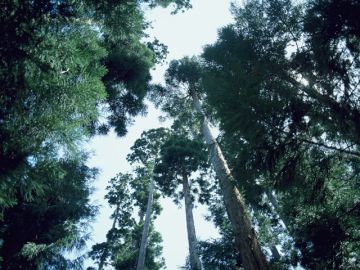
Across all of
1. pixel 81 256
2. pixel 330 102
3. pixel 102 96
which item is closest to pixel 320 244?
pixel 330 102

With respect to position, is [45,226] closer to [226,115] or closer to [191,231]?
[191,231]

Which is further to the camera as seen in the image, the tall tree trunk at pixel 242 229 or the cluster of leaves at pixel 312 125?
the tall tree trunk at pixel 242 229

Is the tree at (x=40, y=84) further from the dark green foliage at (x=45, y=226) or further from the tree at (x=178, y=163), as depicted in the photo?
the tree at (x=178, y=163)

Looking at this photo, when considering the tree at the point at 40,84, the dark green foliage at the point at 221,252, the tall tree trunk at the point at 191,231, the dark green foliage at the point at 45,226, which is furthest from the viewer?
the tall tree trunk at the point at 191,231

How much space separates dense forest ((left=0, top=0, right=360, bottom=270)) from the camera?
2.39 metres

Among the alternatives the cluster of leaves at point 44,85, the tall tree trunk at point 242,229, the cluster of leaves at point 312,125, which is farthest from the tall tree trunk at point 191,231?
the cluster of leaves at point 44,85

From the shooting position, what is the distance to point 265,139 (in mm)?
5062

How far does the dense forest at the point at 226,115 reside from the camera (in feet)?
7.84

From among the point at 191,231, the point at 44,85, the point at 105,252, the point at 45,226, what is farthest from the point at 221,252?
the point at 105,252

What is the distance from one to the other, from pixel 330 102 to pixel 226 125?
6.21ft

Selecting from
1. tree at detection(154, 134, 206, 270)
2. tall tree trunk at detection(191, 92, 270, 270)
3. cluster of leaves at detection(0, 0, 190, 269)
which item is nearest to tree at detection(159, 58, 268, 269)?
tall tree trunk at detection(191, 92, 270, 270)

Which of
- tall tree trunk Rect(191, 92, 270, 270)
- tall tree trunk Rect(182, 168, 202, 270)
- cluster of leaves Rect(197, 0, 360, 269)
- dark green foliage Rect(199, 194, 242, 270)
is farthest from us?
tall tree trunk Rect(182, 168, 202, 270)

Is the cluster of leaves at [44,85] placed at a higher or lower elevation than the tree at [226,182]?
lower

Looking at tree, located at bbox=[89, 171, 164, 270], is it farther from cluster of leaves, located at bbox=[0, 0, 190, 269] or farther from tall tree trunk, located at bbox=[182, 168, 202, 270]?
cluster of leaves, located at bbox=[0, 0, 190, 269]
